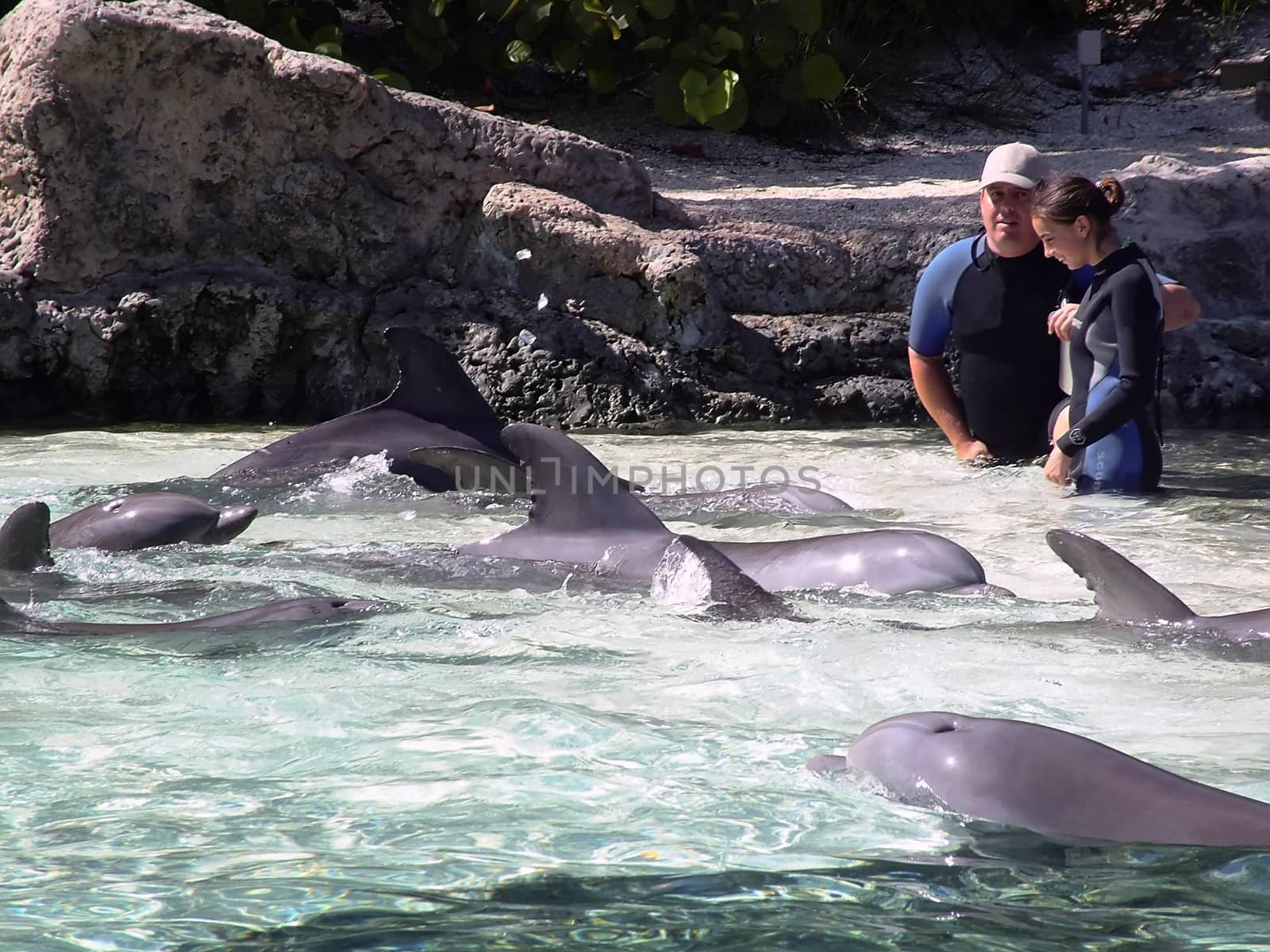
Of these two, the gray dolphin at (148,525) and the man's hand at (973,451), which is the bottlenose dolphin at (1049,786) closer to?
the gray dolphin at (148,525)

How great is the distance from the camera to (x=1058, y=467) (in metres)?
6.02

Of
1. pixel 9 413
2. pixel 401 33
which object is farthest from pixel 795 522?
pixel 401 33

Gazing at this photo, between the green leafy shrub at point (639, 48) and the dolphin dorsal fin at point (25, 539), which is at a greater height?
the green leafy shrub at point (639, 48)

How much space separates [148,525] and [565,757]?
7.83ft

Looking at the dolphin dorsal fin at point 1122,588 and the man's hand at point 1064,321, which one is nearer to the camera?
the dolphin dorsal fin at point 1122,588

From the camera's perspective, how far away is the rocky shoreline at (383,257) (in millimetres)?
8383

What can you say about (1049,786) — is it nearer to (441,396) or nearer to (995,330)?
(441,396)

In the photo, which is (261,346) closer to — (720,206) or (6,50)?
(6,50)

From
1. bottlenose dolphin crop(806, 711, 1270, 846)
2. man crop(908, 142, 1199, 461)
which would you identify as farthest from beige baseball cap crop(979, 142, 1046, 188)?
bottlenose dolphin crop(806, 711, 1270, 846)

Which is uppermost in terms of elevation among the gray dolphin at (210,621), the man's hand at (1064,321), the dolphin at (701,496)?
the man's hand at (1064,321)

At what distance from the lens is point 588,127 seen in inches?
530

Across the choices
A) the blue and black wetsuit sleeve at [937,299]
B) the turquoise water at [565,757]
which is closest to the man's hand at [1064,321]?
the blue and black wetsuit sleeve at [937,299]

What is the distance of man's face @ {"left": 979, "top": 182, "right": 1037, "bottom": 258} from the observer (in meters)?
6.30

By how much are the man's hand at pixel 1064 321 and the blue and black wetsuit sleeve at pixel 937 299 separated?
0.63 metres
